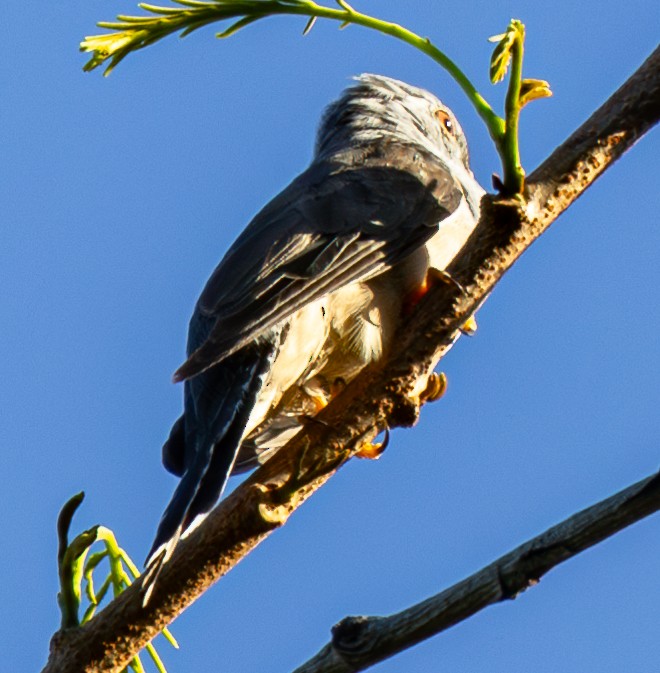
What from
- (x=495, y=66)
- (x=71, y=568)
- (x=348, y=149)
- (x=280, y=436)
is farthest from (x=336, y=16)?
(x=348, y=149)

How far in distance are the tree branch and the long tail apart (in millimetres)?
114

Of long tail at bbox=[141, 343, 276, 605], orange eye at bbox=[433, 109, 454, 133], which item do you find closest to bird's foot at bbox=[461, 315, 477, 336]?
long tail at bbox=[141, 343, 276, 605]

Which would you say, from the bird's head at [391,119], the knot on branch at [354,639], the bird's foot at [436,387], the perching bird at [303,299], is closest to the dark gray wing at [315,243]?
the perching bird at [303,299]

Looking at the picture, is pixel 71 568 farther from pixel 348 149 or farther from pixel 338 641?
pixel 348 149

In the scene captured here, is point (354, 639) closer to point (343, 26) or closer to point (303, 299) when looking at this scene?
point (343, 26)

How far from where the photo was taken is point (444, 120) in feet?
19.7

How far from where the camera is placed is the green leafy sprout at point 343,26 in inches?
83.4

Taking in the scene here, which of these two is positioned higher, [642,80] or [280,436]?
[280,436]

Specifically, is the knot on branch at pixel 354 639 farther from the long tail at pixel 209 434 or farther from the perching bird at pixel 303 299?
the perching bird at pixel 303 299

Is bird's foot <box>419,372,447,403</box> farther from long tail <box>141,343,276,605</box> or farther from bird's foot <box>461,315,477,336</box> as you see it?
long tail <box>141,343,276,605</box>

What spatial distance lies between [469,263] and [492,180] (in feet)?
0.55

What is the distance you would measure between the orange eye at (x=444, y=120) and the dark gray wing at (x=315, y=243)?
135cm

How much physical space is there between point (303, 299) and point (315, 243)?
0.37 metres

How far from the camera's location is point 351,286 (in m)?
3.93
